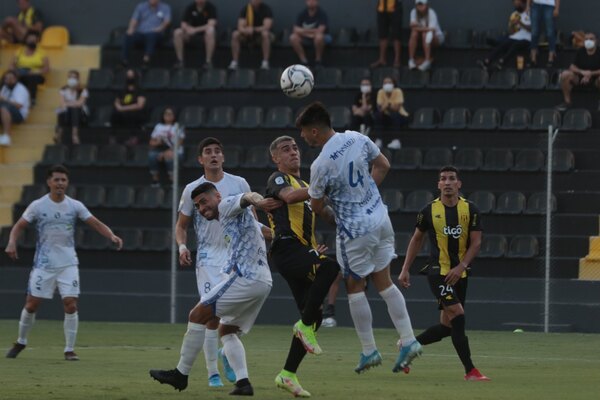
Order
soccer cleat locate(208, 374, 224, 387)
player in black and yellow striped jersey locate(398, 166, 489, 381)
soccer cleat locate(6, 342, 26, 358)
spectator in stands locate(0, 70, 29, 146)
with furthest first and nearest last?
spectator in stands locate(0, 70, 29, 146) → soccer cleat locate(6, 342, 26, 358) → player in black and yellow striped jersey locate(398, 166, 489, 381) → soccer cleat locate(208, 374, 224, 387)

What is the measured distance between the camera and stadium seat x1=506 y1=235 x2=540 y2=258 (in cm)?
2148

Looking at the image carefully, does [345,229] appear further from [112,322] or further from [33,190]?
[33,190]

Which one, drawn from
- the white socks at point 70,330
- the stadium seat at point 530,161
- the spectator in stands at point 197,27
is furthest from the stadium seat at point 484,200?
the white socks at point 70,330

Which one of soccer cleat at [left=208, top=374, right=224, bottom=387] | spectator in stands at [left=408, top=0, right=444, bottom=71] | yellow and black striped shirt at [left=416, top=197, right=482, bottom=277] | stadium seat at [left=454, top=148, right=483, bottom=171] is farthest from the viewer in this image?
spectator in stands at [left=408, top=0, right=444, bottom=71]

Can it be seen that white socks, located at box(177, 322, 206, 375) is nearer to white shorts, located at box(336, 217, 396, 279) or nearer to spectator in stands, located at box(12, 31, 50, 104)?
white shorts, located at box(336, 217, 396, 279)

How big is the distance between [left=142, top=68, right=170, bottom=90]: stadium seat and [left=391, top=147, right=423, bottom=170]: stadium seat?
5.87 metres

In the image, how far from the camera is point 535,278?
68.9ft

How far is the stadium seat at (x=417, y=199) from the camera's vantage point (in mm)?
22828

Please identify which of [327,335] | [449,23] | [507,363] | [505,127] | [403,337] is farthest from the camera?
[449,23]

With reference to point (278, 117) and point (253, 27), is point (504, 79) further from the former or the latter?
point (253, 27)

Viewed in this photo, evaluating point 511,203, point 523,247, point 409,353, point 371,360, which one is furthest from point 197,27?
point 371,360

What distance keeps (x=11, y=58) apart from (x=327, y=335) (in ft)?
42.3

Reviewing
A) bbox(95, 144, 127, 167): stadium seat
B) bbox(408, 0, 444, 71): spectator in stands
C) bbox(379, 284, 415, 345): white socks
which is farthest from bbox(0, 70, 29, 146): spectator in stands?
bbox(379, 284, 415, 345): white socks

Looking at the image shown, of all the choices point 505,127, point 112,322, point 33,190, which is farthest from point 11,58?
point 505,127
